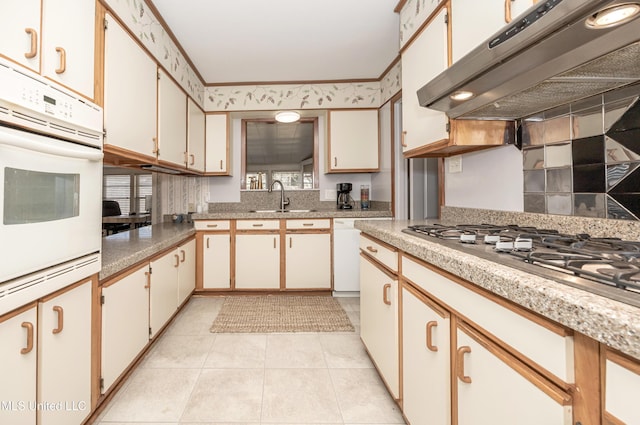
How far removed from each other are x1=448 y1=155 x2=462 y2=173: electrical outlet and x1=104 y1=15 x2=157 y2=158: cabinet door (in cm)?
206

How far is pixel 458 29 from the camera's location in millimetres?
1443

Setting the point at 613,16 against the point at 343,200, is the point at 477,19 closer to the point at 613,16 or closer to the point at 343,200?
the point at 613,16

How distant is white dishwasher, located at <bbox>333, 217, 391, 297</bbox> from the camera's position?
10.5ft

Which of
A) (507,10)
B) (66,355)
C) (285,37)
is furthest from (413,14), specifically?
(66,355)

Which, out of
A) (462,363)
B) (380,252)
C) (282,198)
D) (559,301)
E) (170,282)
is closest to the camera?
(559,301)

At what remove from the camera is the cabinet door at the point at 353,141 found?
11.3 ft

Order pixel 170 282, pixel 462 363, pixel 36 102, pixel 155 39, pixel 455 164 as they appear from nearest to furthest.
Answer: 1. pixel 462 363
2. pixel 36 102
3. pixel 455 164
4. pixel 155 39
5. pixel 170 282

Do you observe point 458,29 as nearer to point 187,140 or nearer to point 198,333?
point 187,140

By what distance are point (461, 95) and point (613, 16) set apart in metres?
0.57

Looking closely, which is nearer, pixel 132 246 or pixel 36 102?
pixel 36 102

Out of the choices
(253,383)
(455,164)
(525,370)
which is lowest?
(253,383)

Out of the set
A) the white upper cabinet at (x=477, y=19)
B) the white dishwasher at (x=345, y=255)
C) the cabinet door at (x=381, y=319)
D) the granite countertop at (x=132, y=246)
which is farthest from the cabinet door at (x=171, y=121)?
the white upper cabinet at (x=477, y=19)

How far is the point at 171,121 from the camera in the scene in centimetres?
248

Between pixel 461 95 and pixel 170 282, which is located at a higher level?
pixel 461 95
